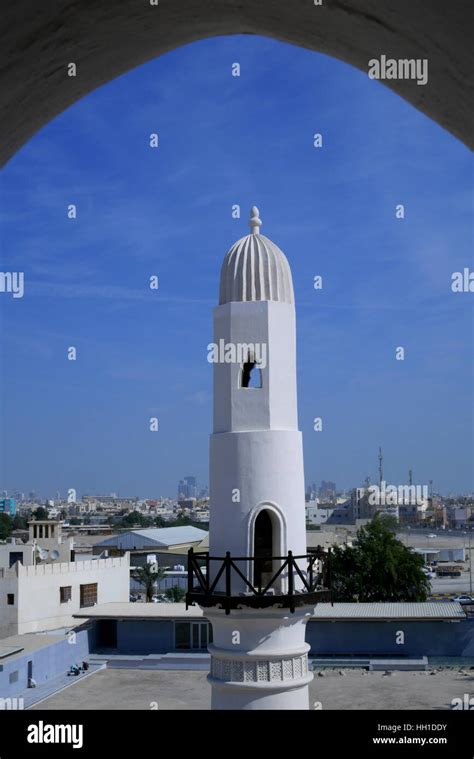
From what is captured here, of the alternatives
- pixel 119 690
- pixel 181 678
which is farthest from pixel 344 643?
pixel 119 690

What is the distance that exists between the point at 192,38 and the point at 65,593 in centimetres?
3759

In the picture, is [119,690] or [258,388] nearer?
[258,388]

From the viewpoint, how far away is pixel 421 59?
8.91 ft

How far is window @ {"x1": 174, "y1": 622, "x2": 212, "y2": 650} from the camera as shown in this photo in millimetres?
31938

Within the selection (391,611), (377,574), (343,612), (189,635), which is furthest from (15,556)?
(391,611)

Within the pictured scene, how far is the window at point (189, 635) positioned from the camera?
3194 cm

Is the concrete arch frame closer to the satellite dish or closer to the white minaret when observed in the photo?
the white minaret

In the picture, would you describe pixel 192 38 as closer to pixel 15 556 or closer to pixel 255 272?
pixel 255 272

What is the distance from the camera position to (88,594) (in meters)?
40.8
